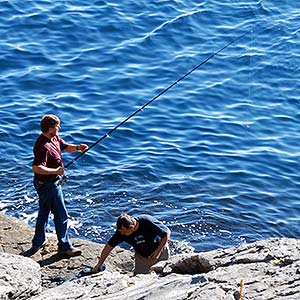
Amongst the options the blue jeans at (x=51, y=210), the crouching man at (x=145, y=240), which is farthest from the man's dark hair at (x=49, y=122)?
the crouching man at (x=145, y=240)

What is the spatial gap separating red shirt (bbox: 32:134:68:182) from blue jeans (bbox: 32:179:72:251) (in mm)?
142

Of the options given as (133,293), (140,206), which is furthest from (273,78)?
(133,293)

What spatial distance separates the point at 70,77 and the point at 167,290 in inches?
399

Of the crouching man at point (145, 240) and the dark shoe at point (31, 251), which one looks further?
the dark shoe at point (31, 251)

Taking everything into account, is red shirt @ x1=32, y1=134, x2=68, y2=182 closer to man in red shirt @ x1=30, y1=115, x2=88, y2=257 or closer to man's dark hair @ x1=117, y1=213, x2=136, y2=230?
man in red shirt @ x1=30, y1=115, x2=88, y2=257

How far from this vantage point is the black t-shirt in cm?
1062

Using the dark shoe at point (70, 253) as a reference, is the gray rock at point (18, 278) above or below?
above

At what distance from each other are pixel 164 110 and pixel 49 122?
601 centimetres

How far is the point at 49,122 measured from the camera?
11.0 metres

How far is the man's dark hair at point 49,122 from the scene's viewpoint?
10942 mm

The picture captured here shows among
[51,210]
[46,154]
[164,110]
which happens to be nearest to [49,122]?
[46,154]

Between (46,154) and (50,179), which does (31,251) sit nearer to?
(50,179)

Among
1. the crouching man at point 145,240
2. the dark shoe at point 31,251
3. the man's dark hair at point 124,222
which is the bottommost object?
the dark shoe at point 31,251

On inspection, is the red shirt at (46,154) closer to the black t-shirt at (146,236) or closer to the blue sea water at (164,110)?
the black t-shirt at (146,236)
